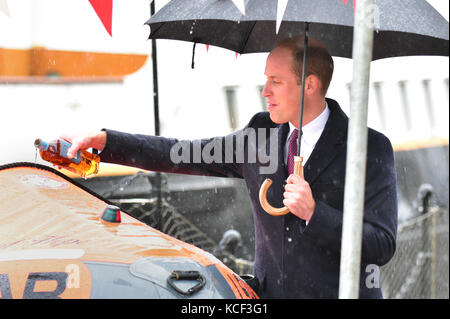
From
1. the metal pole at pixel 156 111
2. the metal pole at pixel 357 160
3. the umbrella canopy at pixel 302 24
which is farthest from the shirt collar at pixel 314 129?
the metal pole at pixel 156 111

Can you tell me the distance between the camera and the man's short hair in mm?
2400

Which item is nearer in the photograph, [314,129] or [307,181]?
[307,181]

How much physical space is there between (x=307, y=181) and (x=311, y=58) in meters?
0.46

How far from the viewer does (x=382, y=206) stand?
219 centimetres

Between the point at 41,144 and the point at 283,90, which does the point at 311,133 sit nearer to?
the point at 283,90

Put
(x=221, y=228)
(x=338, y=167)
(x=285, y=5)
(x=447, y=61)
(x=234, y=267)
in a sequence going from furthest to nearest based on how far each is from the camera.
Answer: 1. (x=447, y=61)
2. (x=221, y=228)
3. (x=234, y=267)
4. (x=338, y=167)
5. (x=285, y=5)

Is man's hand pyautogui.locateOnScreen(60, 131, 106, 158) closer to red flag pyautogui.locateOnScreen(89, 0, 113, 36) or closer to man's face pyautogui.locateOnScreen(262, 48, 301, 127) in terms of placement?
red flag pyautogui.locateOnScreen(89, 0, 113, 36)

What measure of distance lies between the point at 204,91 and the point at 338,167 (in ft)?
15.5

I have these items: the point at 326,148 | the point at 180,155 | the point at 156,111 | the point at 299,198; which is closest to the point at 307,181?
the point at 326,148

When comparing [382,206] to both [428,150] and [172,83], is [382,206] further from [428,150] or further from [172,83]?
[428,150]

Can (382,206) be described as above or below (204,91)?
below

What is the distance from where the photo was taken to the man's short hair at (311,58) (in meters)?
2.40

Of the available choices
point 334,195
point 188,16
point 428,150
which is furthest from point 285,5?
point 428,150

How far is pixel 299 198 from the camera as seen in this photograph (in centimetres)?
209
